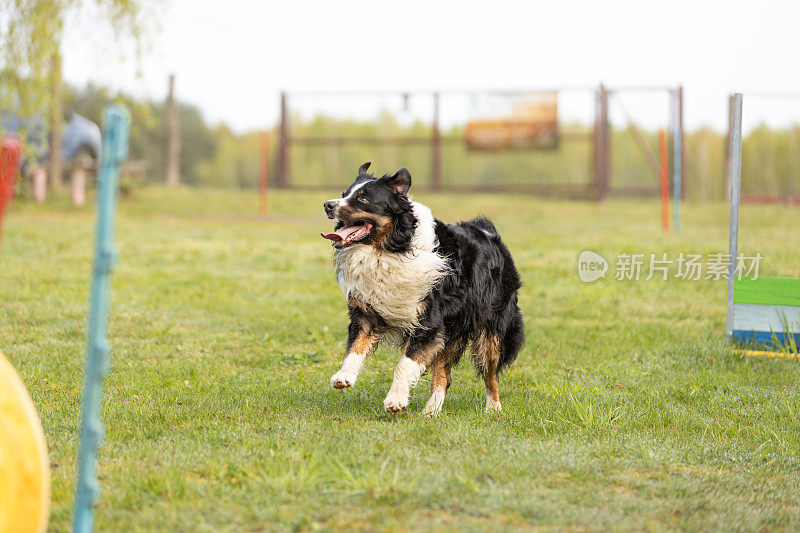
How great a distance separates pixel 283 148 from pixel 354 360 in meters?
19.1

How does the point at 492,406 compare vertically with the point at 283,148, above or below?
below

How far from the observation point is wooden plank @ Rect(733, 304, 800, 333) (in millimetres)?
7059

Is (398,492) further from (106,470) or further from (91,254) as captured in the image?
(91,254)

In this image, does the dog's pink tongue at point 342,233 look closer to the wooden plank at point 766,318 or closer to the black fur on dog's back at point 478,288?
the black fur on dog's back at point 478,288

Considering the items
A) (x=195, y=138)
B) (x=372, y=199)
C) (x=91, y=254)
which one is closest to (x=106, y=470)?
(x=372, y=199)

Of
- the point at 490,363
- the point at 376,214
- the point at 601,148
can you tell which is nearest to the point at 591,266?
the point at 490,363

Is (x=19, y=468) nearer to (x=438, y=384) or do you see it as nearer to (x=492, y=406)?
(x=438, y=384)

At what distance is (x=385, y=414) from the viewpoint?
17.5 ft

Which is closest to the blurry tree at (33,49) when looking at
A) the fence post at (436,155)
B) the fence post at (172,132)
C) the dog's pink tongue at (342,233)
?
the fence post at (172,132)

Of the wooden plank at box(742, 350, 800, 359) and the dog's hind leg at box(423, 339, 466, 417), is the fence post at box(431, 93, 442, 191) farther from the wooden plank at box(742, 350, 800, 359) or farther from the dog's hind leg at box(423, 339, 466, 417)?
the dog's hind leg at box(423, 339, 466, 417)

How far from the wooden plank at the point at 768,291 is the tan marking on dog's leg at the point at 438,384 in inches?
123

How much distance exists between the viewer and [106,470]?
4051mm

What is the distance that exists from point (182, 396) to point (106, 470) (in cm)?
160

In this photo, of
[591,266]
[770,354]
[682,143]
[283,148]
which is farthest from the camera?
[283,148]
